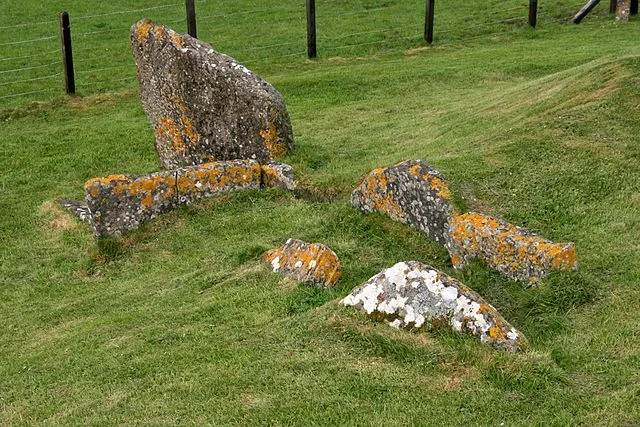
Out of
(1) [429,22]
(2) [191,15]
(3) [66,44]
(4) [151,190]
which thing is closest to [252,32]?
(2) [191,15]

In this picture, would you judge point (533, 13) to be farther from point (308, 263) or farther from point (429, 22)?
point (308, 263)

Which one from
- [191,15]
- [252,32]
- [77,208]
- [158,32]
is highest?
[158,32]

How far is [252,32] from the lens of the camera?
104 feet

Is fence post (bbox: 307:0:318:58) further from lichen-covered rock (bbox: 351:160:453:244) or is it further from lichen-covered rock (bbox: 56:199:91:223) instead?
lichen-covered rock (bbox: 351:160:453:244)

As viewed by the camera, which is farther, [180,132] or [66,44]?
[66,44]

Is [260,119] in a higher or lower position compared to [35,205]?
higher

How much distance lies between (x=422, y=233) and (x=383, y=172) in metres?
1.05

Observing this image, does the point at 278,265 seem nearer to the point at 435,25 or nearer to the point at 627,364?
the point at 627,364

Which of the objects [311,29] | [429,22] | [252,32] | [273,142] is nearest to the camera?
[273,142]

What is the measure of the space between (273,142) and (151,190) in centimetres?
277

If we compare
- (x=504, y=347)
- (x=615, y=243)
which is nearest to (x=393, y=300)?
(x=504, y=347)

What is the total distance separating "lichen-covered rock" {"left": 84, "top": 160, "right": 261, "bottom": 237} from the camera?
12.7 meters

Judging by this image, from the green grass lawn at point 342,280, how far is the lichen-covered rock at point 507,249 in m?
0.17

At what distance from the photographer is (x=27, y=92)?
78.5ft
